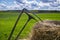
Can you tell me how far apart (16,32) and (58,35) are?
1028 mm

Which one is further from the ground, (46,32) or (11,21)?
(46,32)

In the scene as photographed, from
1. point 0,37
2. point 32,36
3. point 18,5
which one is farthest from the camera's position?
point 18,5

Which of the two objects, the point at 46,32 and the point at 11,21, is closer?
the point at 46,32

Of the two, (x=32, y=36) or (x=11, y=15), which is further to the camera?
(x=11, y=15)

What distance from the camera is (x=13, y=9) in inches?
90.8

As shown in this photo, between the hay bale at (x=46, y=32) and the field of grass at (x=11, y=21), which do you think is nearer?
the hay bale at (x=46, y=32)

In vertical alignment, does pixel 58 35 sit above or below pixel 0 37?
above

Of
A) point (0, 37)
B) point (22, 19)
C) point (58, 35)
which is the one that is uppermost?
point (58, 35)

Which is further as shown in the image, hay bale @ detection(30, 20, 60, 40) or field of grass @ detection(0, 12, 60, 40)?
field of grass @ detection(0, 12, 60, 40)

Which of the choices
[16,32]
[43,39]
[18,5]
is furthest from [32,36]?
[18,5]

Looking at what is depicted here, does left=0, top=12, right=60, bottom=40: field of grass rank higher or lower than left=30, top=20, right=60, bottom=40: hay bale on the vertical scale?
lower

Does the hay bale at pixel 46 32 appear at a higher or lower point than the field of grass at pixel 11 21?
higher

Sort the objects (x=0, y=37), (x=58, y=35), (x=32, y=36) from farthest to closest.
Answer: (x=0, y=37) → (x=32, y=36) → (x=58, y=35)

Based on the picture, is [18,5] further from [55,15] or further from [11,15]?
[55,15]
